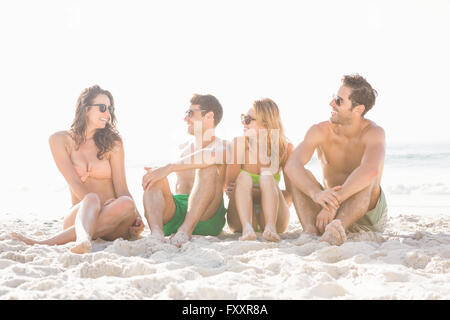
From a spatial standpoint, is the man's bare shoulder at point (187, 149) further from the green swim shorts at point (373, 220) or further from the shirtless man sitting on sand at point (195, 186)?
the green swim shorts at point (373, 220)

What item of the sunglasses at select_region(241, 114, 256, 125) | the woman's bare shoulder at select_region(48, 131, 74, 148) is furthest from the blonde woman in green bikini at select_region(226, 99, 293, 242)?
the woman's bare shoulder at select_region(48, 131, 74, 148)

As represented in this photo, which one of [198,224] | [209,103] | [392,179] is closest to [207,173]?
[198,224]

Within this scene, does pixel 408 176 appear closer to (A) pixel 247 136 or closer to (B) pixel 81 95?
(A) pixel 247 136

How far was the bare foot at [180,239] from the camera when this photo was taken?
385 centimetres

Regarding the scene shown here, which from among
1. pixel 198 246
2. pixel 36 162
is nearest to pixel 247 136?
pixel 198 246

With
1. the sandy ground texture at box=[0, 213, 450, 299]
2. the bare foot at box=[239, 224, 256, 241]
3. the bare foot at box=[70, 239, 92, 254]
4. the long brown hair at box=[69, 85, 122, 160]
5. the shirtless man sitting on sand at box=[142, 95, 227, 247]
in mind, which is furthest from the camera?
the long brown hair at box=[69, 85, 122, 160]

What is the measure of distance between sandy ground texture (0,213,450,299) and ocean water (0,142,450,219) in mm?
5898

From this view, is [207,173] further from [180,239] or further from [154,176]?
[180,239]

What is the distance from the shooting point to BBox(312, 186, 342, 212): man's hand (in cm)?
403

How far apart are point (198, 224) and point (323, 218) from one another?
4.14 ft

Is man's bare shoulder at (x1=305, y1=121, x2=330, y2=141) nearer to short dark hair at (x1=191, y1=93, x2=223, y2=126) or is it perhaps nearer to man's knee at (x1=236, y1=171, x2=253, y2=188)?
man's knee at (x1=236, y1=171, x2=253, y2=188)

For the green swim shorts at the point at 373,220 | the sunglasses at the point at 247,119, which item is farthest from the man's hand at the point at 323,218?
the sunglasses at the point at 247,119
